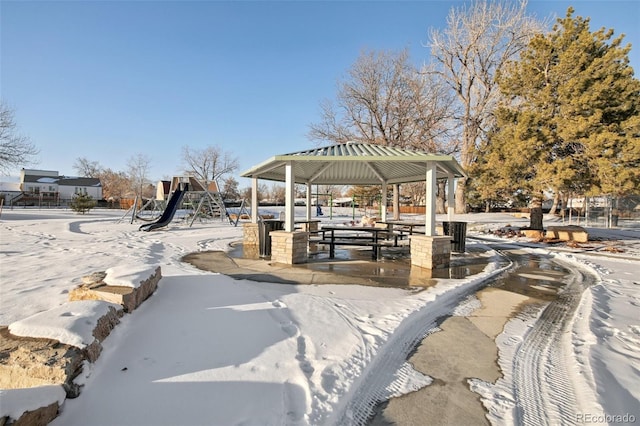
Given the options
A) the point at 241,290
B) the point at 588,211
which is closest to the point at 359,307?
the point at 241,290

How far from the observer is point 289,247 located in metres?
7.56

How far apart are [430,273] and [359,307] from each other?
296 cm

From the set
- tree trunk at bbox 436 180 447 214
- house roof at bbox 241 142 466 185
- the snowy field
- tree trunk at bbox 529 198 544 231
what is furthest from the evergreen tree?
tree trunk at bbox 436 180 447 214

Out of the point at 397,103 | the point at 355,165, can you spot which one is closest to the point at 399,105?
the point at 397,103

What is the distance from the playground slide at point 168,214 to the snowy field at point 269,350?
9.49 m

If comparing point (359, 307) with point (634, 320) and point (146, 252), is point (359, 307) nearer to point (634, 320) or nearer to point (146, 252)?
point (634, 320)

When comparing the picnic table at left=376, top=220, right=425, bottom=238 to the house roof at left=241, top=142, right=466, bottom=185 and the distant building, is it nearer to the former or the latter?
the house roof at left=241, top=142, right=466, bottom=185

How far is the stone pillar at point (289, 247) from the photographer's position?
754cm

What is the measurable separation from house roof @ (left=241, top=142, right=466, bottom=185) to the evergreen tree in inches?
195

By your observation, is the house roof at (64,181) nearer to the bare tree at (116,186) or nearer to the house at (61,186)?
the house at (61,186)

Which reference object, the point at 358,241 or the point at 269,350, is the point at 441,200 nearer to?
the point at 358,241

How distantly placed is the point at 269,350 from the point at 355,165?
8.28m

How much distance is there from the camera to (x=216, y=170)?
50.4 m

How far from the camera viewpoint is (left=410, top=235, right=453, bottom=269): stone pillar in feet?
23.5
